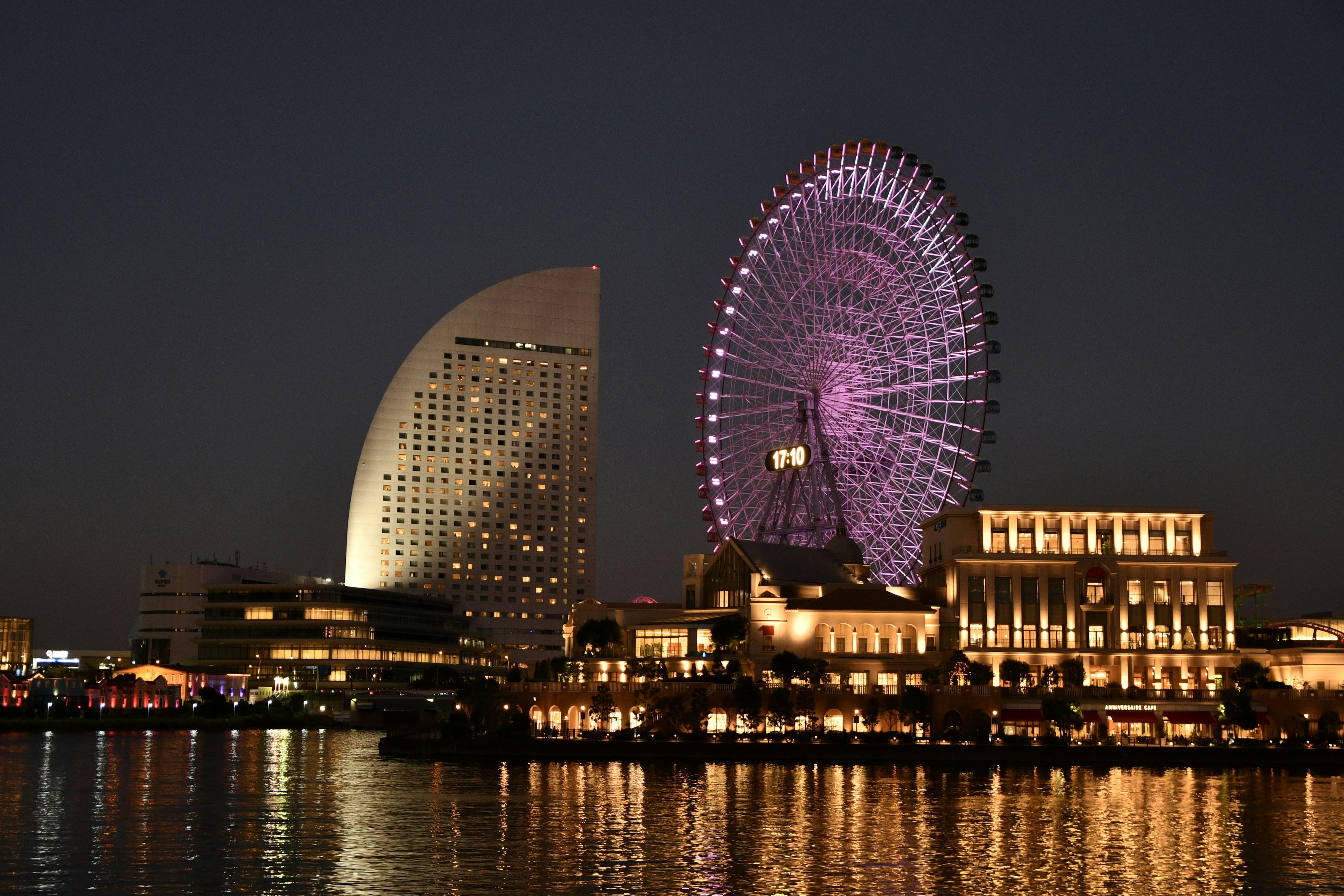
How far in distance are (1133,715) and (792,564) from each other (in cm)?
3511

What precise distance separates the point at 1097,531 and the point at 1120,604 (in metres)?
7.01

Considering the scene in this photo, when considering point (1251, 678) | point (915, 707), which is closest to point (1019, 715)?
point (915, 707)

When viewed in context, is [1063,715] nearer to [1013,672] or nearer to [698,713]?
[1013,672]

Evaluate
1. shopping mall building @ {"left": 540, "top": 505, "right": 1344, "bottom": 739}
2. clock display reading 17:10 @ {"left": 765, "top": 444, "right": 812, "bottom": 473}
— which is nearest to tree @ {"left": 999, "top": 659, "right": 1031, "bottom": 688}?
shopping mall building @ {"left": 540, "top": 505, "right": 1344, "bottom": 739}

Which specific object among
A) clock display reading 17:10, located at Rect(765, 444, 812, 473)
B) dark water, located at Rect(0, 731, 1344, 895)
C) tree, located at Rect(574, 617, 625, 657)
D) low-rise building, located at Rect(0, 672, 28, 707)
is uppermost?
clock display reading 17:10, located at Rect(765, 444, 812, 473)

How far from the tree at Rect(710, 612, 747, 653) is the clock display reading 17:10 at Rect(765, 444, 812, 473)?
51.3 feet

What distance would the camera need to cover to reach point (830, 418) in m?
126

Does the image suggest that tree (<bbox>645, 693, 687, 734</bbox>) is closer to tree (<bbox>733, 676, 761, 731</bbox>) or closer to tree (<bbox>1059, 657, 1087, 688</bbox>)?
tree (<bbox>733, 676, 761, 731</bbox>)

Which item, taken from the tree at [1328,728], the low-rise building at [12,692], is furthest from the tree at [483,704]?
the low-rise building at [12,692]

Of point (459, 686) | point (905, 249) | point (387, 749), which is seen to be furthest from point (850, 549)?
point (459, 686)

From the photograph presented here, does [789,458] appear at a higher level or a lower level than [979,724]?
higher

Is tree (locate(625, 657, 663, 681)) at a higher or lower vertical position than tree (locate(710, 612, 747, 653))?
lower

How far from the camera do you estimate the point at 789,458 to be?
12938 cm

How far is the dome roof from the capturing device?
149000 mm
